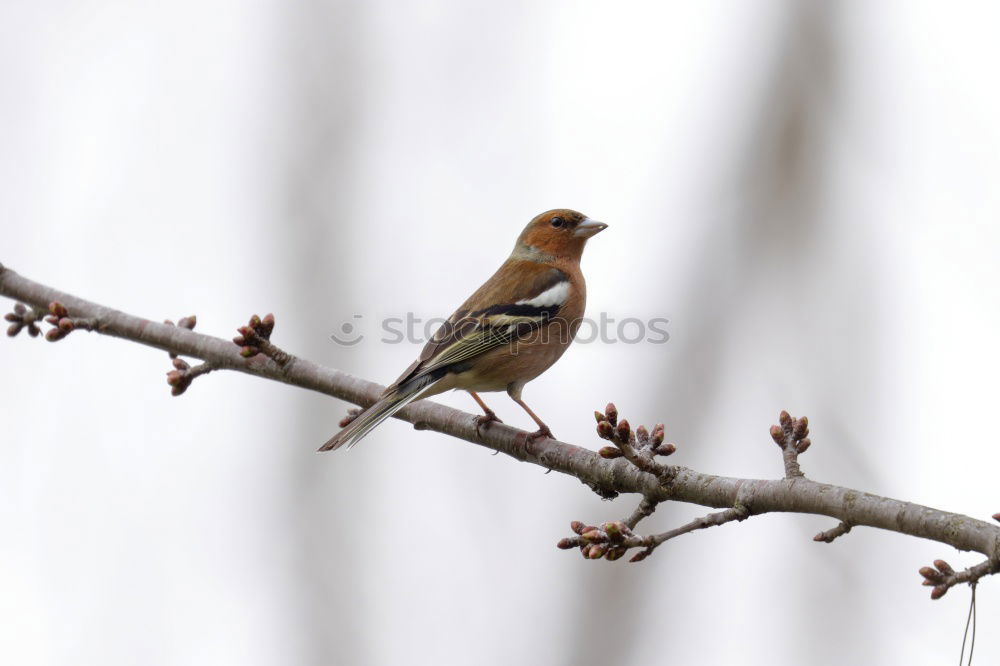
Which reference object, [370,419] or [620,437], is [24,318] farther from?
[620,437]

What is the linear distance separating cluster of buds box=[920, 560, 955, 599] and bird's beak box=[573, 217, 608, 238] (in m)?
5.67

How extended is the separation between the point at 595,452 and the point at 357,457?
7.29m

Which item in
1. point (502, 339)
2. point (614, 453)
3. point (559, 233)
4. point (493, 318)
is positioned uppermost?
point (559, 233)

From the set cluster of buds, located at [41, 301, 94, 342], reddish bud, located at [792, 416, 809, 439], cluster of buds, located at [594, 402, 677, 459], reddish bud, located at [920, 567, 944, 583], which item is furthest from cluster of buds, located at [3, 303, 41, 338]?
reddish bud, located at [920, 567, 944, 583]

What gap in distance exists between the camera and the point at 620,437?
4.50m

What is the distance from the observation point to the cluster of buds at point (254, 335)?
5.77m

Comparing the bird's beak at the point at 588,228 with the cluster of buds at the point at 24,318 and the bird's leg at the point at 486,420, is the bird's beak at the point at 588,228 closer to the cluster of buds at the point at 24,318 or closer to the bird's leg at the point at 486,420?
the bird's leg at the point at 486,420

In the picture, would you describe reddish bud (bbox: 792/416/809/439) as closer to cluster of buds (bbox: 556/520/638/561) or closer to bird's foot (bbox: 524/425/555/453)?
cluster of buds (bbox: 556/520/638/561)

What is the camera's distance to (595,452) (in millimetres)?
5137

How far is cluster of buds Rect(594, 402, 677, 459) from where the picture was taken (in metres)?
4.47

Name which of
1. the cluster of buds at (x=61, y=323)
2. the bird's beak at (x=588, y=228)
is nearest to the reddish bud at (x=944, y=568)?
the cluster of buds at (x=61, y=323)

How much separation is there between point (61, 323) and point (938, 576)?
5.22m

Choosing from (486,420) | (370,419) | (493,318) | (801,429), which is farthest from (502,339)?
(801,429)

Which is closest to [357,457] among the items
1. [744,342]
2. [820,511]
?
[744,342]
